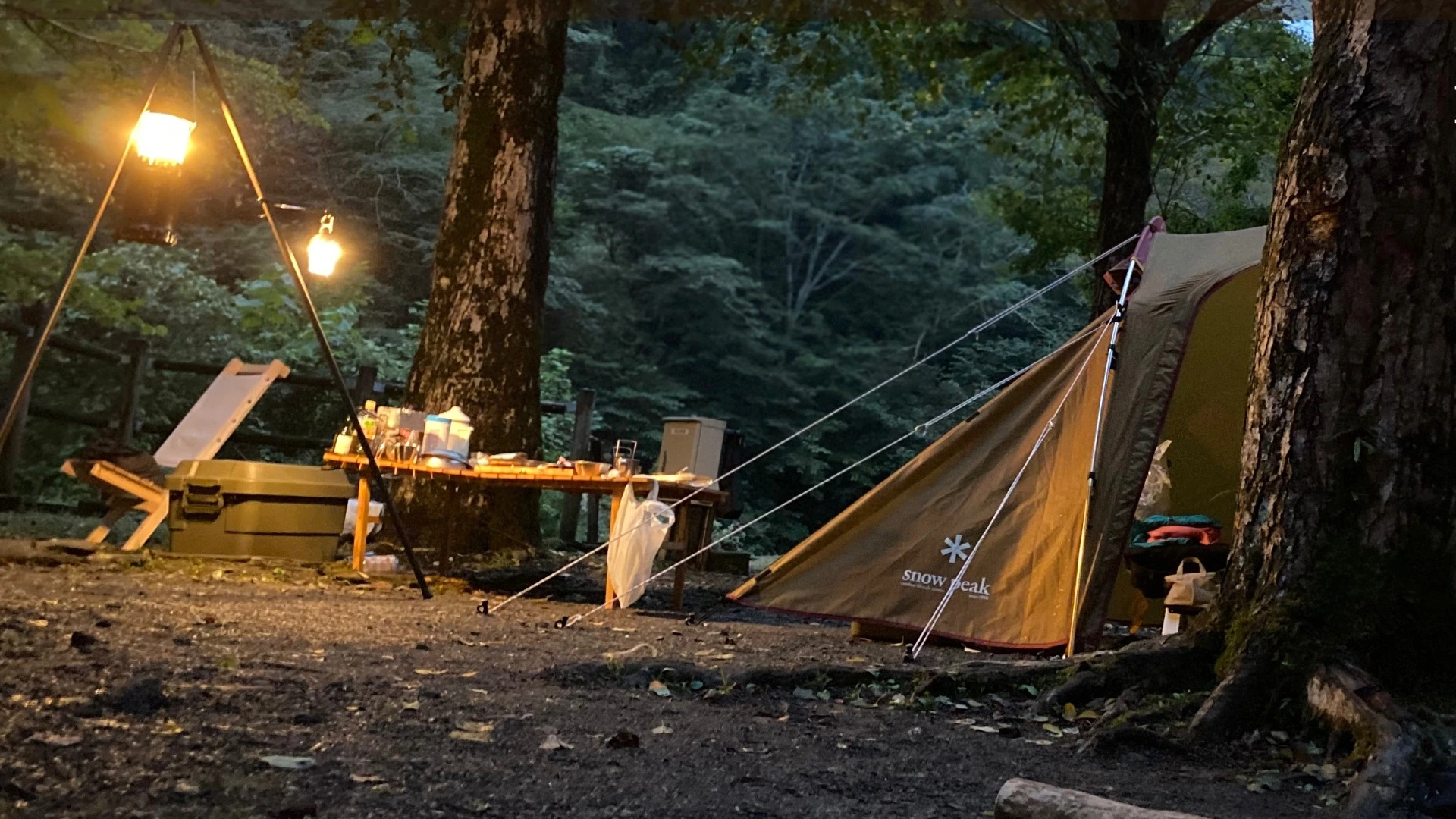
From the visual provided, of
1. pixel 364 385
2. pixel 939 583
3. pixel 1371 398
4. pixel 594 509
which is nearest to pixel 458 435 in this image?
pixel 939 583

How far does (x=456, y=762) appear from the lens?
2840mm

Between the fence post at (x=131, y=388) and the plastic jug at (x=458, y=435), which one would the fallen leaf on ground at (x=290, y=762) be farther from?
the fence post at (x=131, y=388)

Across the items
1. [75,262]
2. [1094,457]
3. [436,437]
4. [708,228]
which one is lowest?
[436,437]

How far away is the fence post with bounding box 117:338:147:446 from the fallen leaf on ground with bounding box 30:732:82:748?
26.2 ft

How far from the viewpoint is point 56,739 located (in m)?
2.65

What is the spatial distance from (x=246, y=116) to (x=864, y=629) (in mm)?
12504

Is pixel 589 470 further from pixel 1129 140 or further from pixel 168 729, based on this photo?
pixel 1129 140

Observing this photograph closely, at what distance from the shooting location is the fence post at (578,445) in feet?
35.1

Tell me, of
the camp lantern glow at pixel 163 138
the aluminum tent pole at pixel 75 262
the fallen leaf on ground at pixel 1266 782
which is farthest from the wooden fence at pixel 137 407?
the fallen leaf on ground at pixel 1266 782

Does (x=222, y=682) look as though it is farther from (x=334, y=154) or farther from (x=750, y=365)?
(x=750, y=365)

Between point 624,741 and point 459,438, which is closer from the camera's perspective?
point 624,741

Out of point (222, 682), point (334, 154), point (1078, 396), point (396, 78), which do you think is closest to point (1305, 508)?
point (1078, 396)

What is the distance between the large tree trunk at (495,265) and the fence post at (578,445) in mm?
2715

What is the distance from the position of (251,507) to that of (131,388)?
4.03 meters
